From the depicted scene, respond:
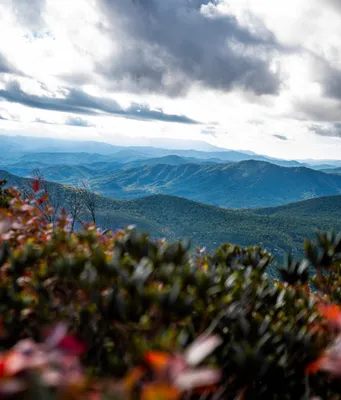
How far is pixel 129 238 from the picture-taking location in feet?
14.3

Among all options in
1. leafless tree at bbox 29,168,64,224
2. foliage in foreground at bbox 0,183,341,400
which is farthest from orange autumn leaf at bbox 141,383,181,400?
leafless tree at bbox 29,168,64,224

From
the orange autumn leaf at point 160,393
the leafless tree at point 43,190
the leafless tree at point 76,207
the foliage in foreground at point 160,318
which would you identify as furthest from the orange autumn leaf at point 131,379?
→ the leafless tree at point 76,207

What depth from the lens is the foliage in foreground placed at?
2924 mm

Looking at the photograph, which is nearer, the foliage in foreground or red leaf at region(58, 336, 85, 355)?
red leaf at region(58, 336, 85, 355)

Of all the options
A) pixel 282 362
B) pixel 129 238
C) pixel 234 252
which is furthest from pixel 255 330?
pixel 234 252

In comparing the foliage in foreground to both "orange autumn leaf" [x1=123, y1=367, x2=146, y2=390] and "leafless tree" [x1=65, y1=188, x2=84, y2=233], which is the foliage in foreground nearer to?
"orange autumn leaf" [x1=123, y1=367, x2=146, y2=390]

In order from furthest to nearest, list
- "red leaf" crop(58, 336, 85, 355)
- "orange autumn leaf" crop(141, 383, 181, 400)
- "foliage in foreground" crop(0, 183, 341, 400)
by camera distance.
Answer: "foliage in foreground" crop(0, 183, 341, 400), "red leaf" crop(58, 336, 85, 355), "orange autumn leaf" crop(141, 383, 181, 400)

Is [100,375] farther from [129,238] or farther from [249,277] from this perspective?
[249,277]

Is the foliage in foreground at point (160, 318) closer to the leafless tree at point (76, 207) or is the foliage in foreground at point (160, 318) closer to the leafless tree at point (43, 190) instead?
the leafless tree at point (43, 190)

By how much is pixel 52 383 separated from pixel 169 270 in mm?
1961

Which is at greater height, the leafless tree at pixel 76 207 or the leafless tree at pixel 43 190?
the leafless tree at pixel 43 190

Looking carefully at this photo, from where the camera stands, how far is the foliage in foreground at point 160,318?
2.92 m

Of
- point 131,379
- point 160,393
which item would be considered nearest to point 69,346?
point 131,379

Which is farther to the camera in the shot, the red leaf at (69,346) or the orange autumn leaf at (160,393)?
the red leaf at (69,346)
